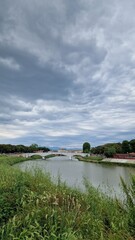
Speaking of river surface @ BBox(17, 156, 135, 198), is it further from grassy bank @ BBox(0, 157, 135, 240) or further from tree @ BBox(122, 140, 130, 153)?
tree @ BBox(122, 140, 130, 153)

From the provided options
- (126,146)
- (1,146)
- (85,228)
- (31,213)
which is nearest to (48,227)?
(31,213)

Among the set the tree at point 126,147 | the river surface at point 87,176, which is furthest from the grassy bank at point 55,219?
the tree at point 126,147

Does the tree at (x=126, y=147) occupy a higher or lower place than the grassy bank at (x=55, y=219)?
higher

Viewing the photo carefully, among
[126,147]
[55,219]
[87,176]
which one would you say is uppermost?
[126,147]

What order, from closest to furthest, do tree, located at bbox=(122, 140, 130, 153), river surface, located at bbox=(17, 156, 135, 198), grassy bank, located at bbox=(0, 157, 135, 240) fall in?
grassy bank, located at bbox=(0, 157, 135, 240), river surface, located at bbox=(17, 156, 135, 198), tree, located at bbox=(122, 140, 130, 153)

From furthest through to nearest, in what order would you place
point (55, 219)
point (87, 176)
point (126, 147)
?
point (126, 147)
point (87, 176)
point (55, 219)

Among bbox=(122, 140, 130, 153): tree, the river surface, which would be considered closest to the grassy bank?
A: the river surface

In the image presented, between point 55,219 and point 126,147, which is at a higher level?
→ point 126,147

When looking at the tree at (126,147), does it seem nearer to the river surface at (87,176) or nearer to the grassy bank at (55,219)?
the river surface at (87,176)

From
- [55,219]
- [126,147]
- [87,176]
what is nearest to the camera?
[55,219]

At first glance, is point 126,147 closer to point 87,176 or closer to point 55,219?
point 87,176

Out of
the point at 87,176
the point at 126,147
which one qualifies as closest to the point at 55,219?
the point at 87,176

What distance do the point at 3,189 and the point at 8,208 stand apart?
3.77 ft

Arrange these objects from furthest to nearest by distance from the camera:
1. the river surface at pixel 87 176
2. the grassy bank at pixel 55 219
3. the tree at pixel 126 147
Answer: the tree at pixel 126 147 → the river surface at pixel 87 176 → the grassy bank at pixel 55 219
